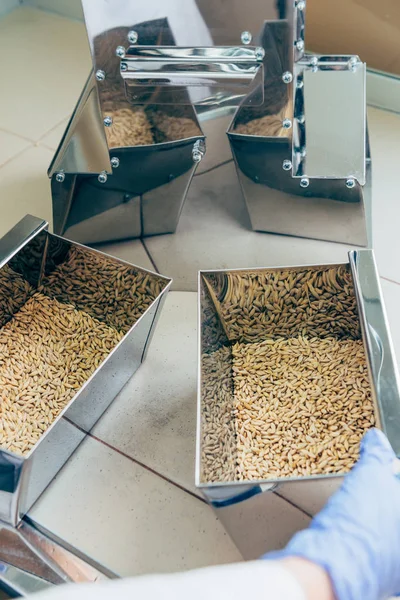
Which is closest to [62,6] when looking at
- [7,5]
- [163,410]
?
[7,5]

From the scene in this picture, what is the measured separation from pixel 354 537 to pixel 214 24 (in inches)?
31.0

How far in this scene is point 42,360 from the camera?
45.5 inches

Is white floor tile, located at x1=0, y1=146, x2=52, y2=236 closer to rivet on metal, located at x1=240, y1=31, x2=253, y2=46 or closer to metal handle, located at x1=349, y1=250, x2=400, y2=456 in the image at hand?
rivet on metal, located at x1=240, y1=31, x2=253, y2=46

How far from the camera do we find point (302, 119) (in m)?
1.18

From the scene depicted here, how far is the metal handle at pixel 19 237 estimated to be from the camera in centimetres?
111

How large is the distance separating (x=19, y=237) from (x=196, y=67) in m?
0.40

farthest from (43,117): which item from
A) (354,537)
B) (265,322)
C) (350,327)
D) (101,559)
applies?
(354,537)

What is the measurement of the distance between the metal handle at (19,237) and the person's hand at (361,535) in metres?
0.63

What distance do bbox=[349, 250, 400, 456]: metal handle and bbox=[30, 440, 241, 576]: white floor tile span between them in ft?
0.94

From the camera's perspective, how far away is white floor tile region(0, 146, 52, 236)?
1.44m

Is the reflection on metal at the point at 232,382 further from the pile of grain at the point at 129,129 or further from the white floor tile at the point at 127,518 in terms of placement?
the pile of grain at the point at 129,129

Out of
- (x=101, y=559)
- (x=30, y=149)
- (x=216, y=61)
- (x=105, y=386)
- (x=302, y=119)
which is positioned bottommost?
(x=101, y=559)

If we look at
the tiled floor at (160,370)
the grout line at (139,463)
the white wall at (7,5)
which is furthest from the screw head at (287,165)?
the white wall at (7,5)

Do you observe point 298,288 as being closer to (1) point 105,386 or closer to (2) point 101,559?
(1) point 105,386
